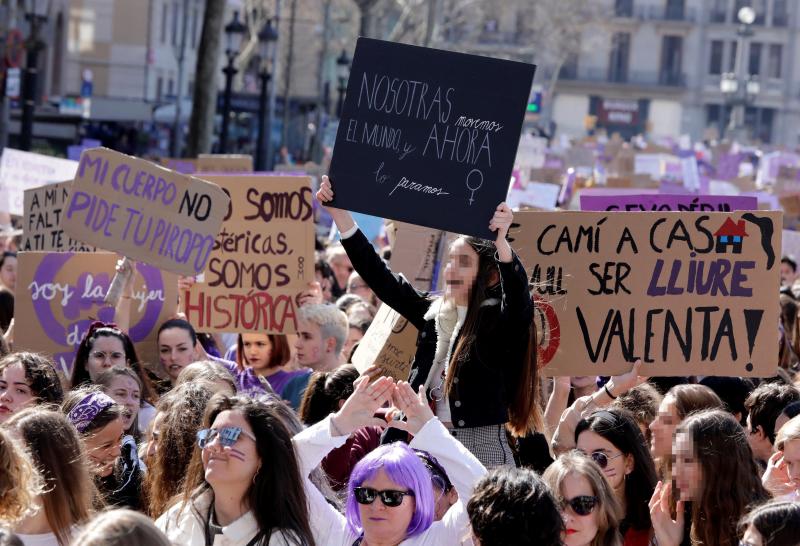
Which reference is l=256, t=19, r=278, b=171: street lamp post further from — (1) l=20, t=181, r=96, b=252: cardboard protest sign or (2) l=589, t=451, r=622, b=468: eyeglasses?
(2) l=589, t=451, r=622, b=468: eyeglasses

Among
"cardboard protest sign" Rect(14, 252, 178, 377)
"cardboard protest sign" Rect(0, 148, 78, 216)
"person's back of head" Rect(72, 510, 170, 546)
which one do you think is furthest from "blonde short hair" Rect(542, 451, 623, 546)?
"cardboard protest sign" Rect(0, 148, 78, 216)

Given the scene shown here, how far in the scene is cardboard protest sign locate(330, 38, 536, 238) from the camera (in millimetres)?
5879

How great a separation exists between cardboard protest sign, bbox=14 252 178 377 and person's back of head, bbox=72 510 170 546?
4970 mm

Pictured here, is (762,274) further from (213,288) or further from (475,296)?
(213,288)

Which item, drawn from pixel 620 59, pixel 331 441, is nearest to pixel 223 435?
pixel 331 441

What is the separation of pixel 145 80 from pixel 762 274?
48151mm

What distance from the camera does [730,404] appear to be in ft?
25.2

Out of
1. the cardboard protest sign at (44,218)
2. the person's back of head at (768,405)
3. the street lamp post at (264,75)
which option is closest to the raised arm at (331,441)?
the person's back of head at (768,405)

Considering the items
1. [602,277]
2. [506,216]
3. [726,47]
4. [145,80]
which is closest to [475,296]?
[506,216]

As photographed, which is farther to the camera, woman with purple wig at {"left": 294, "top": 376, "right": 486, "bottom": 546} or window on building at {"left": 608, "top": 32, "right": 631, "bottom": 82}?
window on building at {"left": 608, "top": 32, "right": 631, "bottom": 82}

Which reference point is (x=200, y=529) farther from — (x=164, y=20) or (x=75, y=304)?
(x=164, y=20)

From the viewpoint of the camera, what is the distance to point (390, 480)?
4.55m

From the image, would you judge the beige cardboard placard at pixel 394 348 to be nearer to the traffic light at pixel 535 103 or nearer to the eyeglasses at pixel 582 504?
the eyeglasses at pixel 582 504

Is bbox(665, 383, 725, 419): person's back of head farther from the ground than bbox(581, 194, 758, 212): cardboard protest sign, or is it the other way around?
bbox(581, 194, 758, 212): cardboard protest sign
